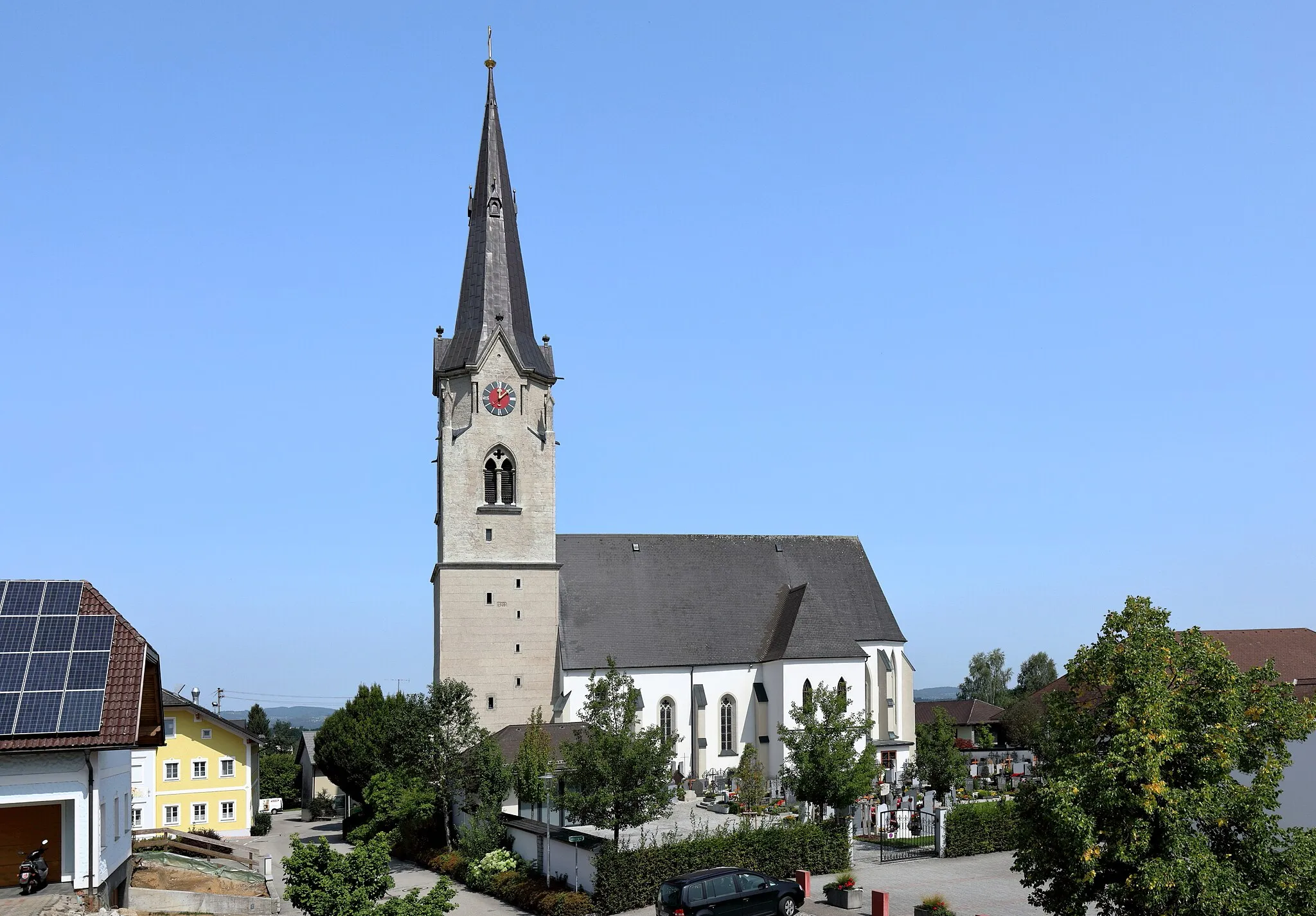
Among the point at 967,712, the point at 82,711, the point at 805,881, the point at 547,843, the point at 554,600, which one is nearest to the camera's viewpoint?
the point at 82,711

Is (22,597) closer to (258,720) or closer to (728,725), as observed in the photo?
(728,725)

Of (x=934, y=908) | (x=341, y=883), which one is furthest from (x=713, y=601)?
(x=341, y=883)

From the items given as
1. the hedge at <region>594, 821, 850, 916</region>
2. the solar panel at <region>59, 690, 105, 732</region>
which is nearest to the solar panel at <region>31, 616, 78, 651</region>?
the solar panel at <region>59, 690, 105, 732</region>

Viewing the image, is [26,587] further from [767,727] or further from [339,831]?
[339,831]

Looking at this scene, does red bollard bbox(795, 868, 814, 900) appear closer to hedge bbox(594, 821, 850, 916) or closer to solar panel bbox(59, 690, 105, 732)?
hedge bbox(594, 821, 850, 916)

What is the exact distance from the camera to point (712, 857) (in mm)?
29438

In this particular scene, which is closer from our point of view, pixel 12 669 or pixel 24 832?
pixel 12 669

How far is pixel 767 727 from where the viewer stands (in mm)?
51031

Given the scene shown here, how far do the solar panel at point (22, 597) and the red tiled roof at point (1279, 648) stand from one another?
63139mm

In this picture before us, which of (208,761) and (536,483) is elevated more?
(536,483)

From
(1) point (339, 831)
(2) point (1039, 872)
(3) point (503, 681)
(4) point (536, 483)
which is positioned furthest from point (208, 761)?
(2) point (1039, 872)

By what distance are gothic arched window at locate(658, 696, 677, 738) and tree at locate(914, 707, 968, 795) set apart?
11056 millimetres

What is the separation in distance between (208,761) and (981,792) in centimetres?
3527

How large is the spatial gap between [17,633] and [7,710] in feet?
6.51
